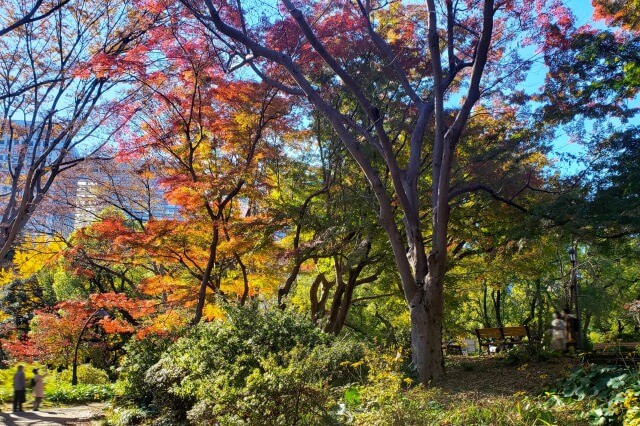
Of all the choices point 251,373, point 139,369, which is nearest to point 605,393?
point 251,373

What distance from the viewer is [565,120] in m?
11.0

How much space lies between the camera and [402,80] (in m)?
10.3

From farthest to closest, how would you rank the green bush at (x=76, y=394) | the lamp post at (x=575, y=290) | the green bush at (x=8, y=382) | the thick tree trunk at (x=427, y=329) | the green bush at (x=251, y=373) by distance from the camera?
the green bush at (x=8, y=382) < the green bush at (x=76, y=394) < the lamp post at (x=575, y=290) < the thick tree trunk at (x=427, y=329) < the green bush at (x=251, y=373)

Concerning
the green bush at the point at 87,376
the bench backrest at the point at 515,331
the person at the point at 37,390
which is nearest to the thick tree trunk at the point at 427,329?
the bench backrest at the point at 515,331

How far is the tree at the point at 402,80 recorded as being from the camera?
30.2ft

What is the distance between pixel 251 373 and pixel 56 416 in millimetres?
7749

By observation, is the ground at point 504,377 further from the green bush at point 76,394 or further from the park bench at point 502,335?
the green bush at point 76,394

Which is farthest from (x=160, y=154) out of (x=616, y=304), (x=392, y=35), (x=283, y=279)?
(x=616, y=304)

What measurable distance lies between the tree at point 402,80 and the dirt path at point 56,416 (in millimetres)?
6853

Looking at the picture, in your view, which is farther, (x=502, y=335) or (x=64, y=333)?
(x=64, y=333)

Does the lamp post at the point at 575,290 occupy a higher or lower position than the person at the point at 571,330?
higher

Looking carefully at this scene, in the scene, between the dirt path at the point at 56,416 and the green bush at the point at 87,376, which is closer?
the dirt path at the point at 56,416

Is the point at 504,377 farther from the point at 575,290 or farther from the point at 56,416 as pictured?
the point at 56,416

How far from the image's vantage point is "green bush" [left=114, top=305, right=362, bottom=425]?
16.7 ft
